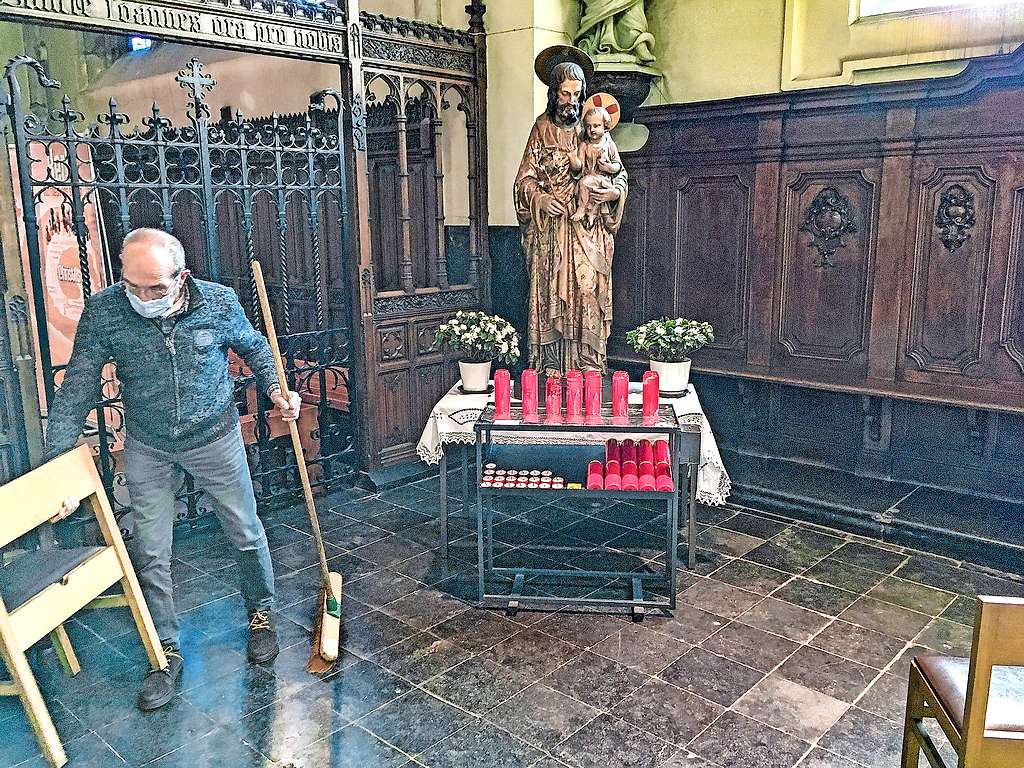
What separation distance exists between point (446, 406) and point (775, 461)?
248 cm

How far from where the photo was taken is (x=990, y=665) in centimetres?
201

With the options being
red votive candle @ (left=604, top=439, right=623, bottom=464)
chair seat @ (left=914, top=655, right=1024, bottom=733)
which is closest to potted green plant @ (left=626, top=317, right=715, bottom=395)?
red votive candle @ (left=604, top=439, right=623, bottom=464)

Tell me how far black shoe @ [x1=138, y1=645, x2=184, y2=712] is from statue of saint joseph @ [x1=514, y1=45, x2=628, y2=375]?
256 centimetres

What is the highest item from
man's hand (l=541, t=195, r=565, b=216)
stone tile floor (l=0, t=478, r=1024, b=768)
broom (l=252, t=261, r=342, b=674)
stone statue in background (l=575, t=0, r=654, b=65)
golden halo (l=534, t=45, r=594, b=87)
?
stone statue in background (l=575, t=0, r=654, b=65)

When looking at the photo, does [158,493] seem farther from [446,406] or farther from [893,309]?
[893,309]

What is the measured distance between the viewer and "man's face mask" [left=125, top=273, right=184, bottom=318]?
3.28m

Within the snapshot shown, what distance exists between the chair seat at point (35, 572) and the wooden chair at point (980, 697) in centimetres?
289

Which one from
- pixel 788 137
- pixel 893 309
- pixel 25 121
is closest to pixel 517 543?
pixel 893 309

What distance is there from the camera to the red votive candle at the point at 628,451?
416 cm

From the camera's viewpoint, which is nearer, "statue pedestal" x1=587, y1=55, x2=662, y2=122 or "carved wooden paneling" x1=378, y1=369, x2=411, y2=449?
"statue pedestal" x1=587, y1=55, x2=662, y2=122

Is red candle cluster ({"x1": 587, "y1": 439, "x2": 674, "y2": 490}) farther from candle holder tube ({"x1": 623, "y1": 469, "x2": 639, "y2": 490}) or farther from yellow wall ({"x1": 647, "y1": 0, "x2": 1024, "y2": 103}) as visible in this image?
yellow wall ({"x1": 647, "y1": 0, "x2": 1024, "y2": 103})

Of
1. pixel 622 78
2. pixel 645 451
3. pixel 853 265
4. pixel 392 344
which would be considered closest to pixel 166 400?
pixel 645 451

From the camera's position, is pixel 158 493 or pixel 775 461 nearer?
pixel 158 493

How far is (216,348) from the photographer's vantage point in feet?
11.5
